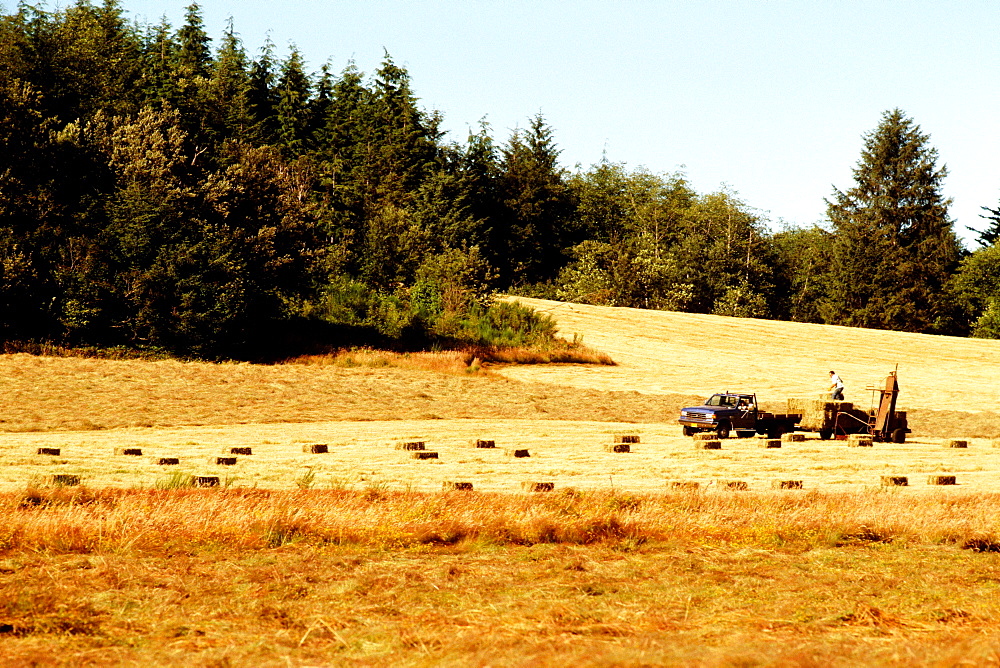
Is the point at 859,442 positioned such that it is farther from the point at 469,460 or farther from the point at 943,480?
the point at 469,460

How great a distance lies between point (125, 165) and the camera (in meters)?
51.0

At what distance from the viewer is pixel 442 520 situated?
13.5 meters

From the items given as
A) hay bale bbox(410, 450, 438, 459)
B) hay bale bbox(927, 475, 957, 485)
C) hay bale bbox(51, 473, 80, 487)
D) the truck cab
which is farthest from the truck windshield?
hay bale bbox(51, 473, 80, 487)

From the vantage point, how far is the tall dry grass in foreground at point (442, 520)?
487 inches

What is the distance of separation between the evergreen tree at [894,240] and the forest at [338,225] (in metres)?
0.24

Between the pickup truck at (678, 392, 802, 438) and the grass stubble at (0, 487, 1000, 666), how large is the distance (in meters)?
16.8

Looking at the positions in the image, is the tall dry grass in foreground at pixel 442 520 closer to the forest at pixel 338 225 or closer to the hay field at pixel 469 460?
the hay field at pixel 469 460

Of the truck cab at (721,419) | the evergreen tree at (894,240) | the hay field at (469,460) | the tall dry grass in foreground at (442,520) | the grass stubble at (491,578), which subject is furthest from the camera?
the evergreen tree at (894,240)

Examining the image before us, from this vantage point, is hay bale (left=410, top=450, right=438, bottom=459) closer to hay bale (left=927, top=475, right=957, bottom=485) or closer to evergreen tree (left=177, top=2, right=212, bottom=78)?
hay bale (left=927, top=475, right=957, bottom=485)

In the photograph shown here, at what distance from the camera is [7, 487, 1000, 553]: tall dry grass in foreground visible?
12359 millimetres

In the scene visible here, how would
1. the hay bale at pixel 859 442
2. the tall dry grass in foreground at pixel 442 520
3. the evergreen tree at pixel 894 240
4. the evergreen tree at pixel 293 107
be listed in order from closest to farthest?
1. the tall dry grass in foreground at pixel 442 520
2. the hay bale at pixel 859 442
3. the evergreen tree at pixel 894 240
4. the evergreen tree at pixel 293 107

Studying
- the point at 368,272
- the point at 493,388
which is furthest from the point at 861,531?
the point at 368,272

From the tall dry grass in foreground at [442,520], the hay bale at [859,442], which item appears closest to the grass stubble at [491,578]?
the tall dry grass in foreground at [442,520]

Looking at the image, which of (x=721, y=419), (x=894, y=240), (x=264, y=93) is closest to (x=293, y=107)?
(x=264, y=93)
